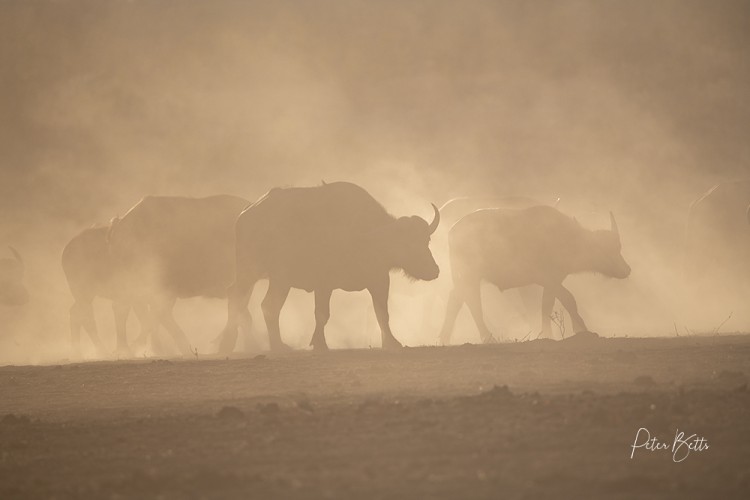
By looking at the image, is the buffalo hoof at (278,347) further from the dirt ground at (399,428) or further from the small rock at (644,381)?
the small rock at (644,381)

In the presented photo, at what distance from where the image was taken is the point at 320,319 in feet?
67.7

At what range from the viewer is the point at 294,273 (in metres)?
21.3

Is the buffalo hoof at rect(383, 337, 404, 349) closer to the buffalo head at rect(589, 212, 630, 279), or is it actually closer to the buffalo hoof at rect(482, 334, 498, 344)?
the buffalo hoof at rect(482, 334, 498, 344)

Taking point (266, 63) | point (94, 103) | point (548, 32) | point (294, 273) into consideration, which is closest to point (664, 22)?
point (548, 32)

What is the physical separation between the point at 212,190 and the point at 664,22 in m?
43.9

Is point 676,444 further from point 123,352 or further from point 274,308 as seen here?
point 123,352

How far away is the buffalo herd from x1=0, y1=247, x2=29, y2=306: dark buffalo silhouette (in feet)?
9.22

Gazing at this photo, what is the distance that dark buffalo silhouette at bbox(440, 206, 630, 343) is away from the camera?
22828mm

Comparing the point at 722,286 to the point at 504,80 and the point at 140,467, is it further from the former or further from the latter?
the point at 504,80

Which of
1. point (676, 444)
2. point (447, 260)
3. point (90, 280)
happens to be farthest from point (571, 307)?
point (676, 444)

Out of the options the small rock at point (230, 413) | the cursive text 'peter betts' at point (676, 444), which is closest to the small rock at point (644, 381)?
the cursive text 'peter betts' at point (676, 444)

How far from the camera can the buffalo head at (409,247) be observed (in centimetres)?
2094

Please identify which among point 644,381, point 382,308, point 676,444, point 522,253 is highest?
point 522,253

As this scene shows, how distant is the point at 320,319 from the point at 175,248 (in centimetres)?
521
